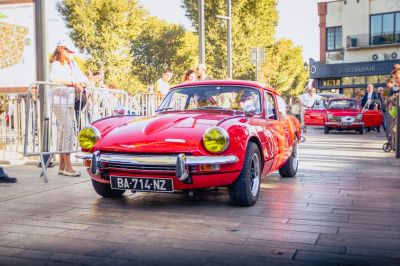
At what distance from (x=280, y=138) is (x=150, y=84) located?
40.6 meters

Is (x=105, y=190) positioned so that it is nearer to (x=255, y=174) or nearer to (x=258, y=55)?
(x=255, y=174)

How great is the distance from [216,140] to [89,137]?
159cm

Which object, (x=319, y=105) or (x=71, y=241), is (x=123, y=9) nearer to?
(x=319, y=105)

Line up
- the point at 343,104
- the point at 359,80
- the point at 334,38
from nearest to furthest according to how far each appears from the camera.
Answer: the point at 343,104 → the point at 359,80 → the point at 334,38

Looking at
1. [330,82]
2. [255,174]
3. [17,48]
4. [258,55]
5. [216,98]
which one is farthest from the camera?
[330,82]

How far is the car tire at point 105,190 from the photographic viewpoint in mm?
5720

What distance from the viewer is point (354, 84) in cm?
4078

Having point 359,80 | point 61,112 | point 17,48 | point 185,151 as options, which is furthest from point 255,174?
point 359,80

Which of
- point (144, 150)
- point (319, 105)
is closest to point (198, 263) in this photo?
point (144, 150)

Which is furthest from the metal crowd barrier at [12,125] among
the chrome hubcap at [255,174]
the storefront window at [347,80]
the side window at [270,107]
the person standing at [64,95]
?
the storefront window at [347,80]

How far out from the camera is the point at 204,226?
14.3 feet

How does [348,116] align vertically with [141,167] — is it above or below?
above

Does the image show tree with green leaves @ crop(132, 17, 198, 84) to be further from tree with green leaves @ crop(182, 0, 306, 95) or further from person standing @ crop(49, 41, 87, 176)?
person standing @ crop(49, 41, 87, 176)

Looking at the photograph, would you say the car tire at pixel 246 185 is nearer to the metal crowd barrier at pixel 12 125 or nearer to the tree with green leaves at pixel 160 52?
the metal crowd barrier at pixel 12 125
